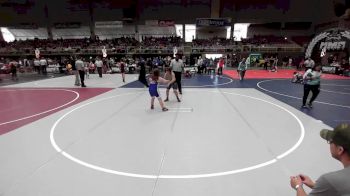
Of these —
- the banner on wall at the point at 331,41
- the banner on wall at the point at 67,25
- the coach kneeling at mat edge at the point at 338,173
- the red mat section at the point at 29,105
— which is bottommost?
the red mat section at the point at 29,105

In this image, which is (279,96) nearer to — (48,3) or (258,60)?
(258,60)

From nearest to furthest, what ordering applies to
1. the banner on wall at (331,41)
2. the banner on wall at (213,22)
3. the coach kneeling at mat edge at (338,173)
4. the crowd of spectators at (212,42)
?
the coach kneeling at mat edge at (338,173)
the banner on wall at (331,41)
the banner on wall at (213,22)
the crowd of spectators at (212,42)

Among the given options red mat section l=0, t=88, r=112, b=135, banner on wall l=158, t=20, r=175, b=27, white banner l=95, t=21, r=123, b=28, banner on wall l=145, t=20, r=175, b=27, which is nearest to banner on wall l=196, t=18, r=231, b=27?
banner on wall l=158, t=20, r=175, b=27

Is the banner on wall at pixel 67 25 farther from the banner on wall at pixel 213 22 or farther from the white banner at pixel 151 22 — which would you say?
the banner on wall at pixel 213 22

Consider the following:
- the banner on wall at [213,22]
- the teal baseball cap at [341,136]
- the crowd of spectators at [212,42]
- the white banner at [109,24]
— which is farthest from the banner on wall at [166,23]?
the teal baseball cap at [341,136]

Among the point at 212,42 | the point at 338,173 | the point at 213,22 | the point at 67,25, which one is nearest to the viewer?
the point at 338,173

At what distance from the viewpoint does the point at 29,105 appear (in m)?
9.77

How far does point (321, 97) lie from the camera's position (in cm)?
1079

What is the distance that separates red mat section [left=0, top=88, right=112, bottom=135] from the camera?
296 inches

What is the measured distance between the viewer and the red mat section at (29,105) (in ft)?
24.7

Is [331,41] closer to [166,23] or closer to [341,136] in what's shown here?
[166,23]

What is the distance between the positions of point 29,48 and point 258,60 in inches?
1410

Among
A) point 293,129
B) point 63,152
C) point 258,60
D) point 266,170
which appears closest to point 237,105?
point 293,129

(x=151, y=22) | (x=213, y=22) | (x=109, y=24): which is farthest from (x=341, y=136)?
(x=109, y=24)
